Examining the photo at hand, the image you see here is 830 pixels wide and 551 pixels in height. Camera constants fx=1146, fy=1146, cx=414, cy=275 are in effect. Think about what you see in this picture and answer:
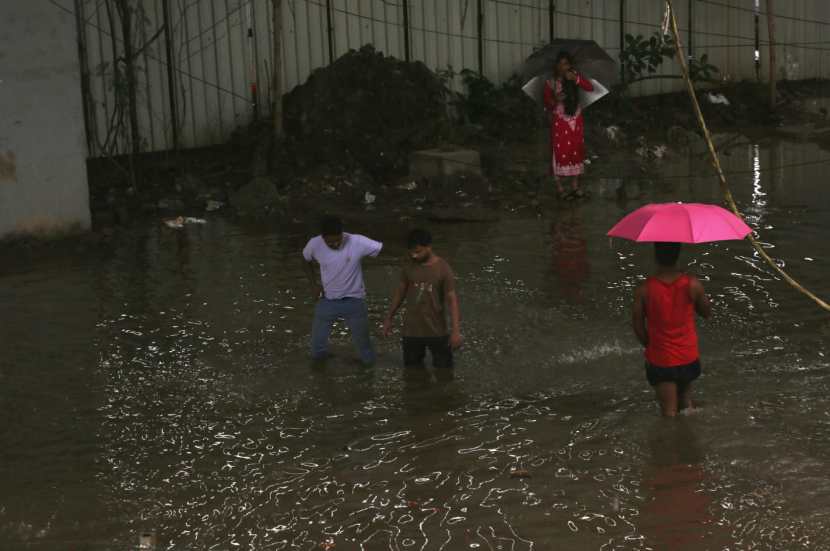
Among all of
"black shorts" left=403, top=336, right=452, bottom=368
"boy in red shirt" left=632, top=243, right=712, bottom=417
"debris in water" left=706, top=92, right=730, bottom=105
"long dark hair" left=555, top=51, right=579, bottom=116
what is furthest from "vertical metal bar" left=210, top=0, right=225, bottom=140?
"boy in red shirt" left=632, top=243, right=712, bottom=417

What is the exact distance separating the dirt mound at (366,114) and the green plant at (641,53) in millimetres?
4950

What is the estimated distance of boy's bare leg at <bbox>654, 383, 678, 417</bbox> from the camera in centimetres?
651

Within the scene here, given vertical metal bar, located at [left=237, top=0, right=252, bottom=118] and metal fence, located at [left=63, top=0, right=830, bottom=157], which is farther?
vertical metal bar, located at [left=237, top=0, right=252, bottom=118]

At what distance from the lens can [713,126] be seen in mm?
19797

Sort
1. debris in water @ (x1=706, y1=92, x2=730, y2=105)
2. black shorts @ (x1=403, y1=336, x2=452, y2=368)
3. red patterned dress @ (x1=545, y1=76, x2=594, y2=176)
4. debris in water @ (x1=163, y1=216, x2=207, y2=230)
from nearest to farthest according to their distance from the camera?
black shorts @ (x1=403, y1=336, x2=452, y2=368), debris in water @ (x1=163, y1=216, x2=207, y2=230), red patterned dress @ (x1=545, y1=76, x2=594, y2=176), debris in water @ (x1=706, y1=92, x2=730, y2=105)

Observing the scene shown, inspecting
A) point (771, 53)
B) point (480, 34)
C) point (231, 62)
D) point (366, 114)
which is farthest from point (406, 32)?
point (771, 53)

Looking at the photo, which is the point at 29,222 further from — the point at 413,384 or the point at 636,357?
the point at 636,357

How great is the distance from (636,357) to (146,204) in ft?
→ 25.2

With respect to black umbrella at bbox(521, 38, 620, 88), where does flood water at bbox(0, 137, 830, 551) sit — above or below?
below

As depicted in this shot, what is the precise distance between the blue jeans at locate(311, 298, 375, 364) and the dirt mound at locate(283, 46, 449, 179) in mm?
7560

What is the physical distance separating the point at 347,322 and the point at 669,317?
2401 mm

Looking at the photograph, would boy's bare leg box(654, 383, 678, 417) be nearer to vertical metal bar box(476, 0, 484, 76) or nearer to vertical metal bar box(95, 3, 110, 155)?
vertical metal bar box(95, 3, 110, 155)

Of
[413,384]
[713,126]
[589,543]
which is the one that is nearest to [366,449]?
[413,384]

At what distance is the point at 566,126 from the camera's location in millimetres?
13992
